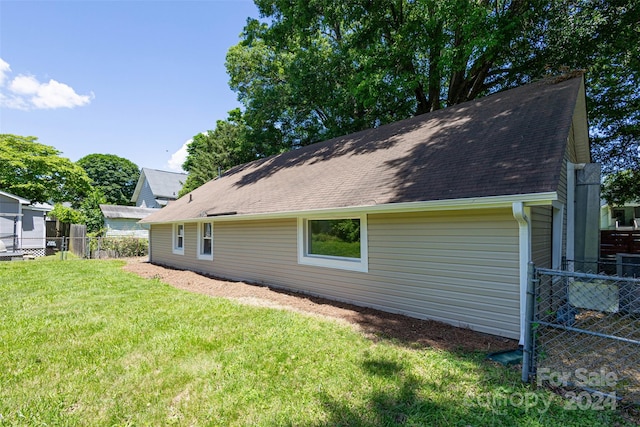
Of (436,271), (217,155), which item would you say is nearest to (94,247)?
(217,155)

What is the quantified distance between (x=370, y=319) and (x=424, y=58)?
13633 mm

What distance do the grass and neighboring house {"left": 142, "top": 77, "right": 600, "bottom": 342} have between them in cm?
137

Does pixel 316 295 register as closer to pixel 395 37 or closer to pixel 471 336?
pixel 471 336

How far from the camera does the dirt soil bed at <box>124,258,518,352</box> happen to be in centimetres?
429

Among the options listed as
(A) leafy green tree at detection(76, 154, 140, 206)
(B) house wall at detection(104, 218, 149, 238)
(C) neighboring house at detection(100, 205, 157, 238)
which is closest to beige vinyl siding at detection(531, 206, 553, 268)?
(C) neighboring house at detection(100, 205, 157, 238)

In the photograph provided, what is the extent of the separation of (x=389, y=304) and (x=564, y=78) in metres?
6.61

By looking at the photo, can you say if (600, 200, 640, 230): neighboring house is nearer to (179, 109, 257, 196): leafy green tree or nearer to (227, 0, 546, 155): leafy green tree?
(227, 0, 546, 155): leafy green tree

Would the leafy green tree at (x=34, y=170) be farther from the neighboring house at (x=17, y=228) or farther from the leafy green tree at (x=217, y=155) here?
the leafy green tree at (x=217, y=155)

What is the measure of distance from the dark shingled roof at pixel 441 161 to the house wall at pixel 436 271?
50 cm

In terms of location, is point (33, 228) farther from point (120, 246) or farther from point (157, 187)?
point (157, 187)

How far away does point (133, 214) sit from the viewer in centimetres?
2645

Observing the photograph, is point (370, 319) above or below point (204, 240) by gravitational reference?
below

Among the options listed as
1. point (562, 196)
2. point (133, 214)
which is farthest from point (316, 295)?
point (133, 214)

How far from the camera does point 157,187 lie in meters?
32.3
